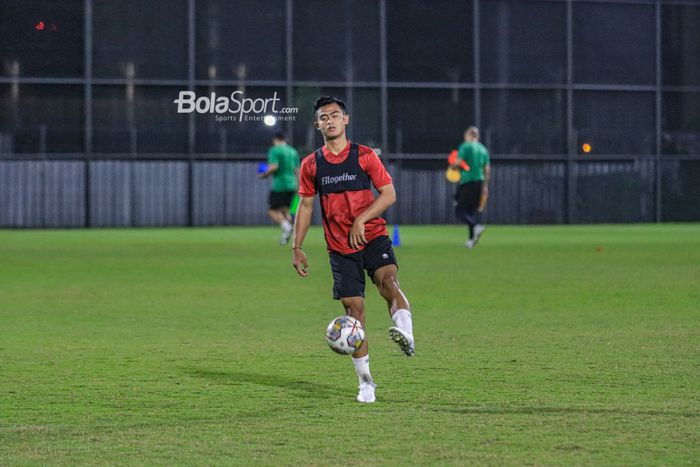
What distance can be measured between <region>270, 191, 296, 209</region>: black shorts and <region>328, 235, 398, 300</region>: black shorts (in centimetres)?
2140

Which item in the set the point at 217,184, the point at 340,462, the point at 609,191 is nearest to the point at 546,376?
the point at 340,462

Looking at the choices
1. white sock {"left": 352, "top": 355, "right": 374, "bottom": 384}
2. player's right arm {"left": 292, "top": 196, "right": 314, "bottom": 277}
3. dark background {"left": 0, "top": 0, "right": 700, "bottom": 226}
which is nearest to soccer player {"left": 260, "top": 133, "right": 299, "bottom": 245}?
dark background {"left": 0, "top": 0, "right": 700, "bottom": 226}

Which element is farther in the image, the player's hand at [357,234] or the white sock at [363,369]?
the player's hand at [357,234]

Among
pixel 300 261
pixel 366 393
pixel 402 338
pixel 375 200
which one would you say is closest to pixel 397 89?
pixel 300 261

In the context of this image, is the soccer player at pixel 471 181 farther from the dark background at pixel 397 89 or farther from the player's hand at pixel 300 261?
the dark background at pixel 397 89

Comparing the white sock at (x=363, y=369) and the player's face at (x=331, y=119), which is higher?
the player's face at (x=331, y=119)

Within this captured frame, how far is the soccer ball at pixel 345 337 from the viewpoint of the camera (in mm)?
7859

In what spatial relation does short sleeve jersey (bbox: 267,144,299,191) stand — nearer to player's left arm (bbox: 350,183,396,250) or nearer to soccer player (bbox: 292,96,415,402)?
soccer player (bbox: 292,96,415,402)

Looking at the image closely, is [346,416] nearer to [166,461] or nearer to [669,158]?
[166,461]

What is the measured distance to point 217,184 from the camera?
44.6 metres

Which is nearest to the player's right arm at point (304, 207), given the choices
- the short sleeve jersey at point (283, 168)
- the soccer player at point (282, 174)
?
the soccer player at point (282, 174)

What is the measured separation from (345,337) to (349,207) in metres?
0.85

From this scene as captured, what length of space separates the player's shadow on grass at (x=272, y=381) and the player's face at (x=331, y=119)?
5.09 ft

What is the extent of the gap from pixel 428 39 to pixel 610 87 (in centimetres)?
675
